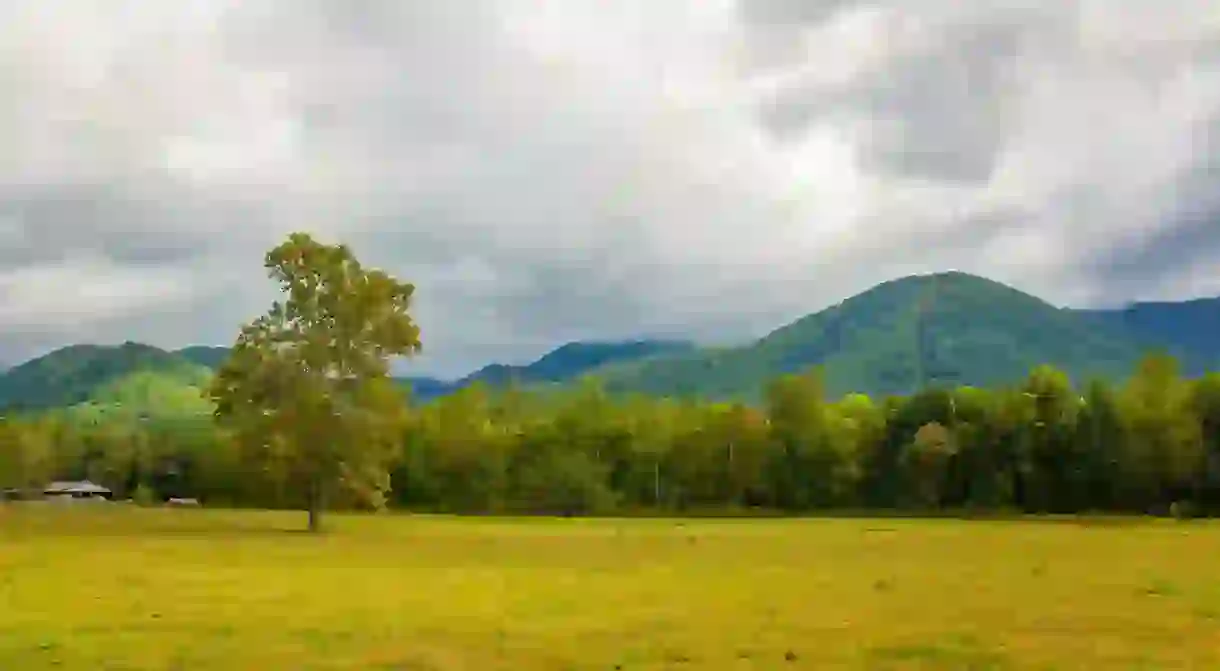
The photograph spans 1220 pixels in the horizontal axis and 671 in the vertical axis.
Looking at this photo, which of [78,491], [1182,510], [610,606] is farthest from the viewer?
[78,491]

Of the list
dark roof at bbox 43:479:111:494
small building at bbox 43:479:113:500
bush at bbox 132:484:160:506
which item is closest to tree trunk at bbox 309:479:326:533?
bush at bbox 132:484:160:506

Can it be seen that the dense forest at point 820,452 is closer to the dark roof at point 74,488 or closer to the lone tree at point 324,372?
the dark roof at point 74,488

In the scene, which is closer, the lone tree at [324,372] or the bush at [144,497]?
the lone tree at [324,372]

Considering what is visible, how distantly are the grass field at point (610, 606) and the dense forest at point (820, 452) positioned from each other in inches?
2295

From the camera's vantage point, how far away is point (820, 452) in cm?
13500

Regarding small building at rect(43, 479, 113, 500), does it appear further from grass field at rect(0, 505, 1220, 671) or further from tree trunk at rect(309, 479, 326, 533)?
grass field at rect(0, 505, 1220, 671)

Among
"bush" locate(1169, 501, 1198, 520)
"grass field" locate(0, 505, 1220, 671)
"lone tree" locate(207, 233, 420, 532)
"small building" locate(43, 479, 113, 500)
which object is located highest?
"lone tree" locate(207, 233, 420, 532)

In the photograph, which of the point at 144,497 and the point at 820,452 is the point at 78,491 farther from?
the point at 820,452

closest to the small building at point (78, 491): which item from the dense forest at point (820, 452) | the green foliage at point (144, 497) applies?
the green foliage at point (144, 497)

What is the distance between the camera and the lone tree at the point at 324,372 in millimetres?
75312

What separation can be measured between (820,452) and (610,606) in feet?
348

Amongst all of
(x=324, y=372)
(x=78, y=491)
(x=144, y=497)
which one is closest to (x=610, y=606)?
(x=324, y=372)

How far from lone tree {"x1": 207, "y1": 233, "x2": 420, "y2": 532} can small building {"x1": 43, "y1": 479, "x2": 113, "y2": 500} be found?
117 metres

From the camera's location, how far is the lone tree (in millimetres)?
75312
